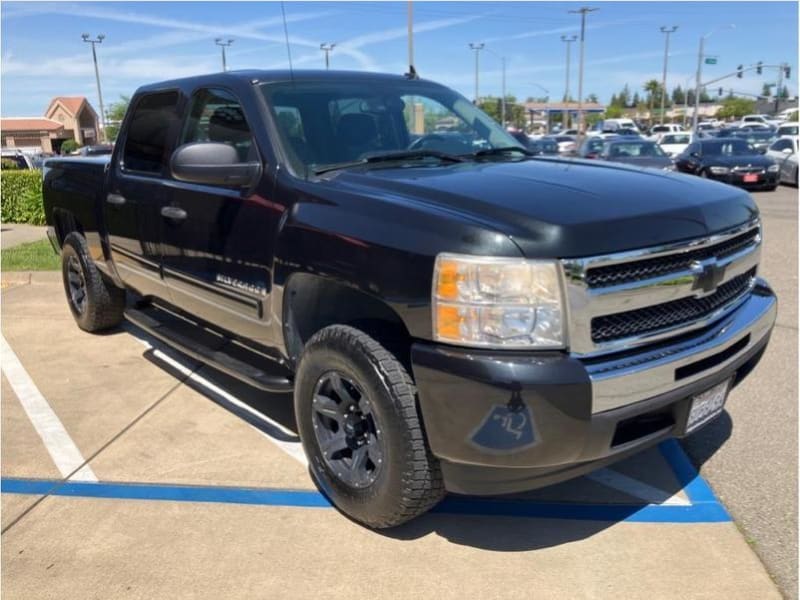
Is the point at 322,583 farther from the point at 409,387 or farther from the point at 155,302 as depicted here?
the point at 155,302

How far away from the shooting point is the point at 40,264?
8.62 m

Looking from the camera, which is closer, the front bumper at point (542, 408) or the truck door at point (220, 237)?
the front bumper at point (542, 408)

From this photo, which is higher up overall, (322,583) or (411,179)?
(411,179)

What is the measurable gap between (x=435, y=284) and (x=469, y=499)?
1.38m

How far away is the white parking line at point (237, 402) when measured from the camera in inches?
154

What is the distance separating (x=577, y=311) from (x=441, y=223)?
0.57m

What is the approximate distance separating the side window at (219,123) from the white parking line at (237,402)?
156cm

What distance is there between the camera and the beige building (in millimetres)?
69312

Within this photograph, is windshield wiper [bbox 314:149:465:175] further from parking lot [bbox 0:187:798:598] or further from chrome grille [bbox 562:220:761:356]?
parking lot [bbox 0:187:798:598]

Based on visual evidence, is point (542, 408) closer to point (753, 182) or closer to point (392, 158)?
point (392, 158)

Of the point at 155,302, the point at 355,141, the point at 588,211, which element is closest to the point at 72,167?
the point at 155,302

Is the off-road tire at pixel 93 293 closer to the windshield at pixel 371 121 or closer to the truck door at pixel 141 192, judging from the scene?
the truck door at pixel 141 192

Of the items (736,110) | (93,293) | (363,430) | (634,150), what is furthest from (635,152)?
(736,110)

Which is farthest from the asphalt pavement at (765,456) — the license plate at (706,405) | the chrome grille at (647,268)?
the chrome grille at (647,268)
